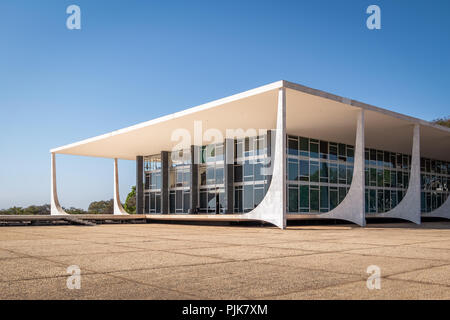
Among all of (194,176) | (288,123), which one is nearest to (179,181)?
(194,176)

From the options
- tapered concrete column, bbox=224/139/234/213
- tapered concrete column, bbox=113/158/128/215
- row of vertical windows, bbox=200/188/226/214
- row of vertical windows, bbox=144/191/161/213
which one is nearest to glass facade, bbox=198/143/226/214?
row of vertical windows, bbox=200/188/226/214

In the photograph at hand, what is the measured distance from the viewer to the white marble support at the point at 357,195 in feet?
78.2

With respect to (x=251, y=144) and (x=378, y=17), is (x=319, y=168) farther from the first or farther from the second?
(x=378, y=17)

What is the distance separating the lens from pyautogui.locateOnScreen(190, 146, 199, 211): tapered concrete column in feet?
117

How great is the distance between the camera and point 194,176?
1417 inches

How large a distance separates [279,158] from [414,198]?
13.6m

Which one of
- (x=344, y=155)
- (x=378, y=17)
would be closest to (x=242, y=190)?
(x=344, y=155)

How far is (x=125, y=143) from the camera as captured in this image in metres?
34.7

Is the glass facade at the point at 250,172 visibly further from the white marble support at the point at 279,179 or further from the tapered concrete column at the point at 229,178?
the white marble support at the point at 279,179

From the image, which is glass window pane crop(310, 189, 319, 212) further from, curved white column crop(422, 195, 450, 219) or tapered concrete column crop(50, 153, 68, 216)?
tapered concrete column crop(50, 153, 68, 216)

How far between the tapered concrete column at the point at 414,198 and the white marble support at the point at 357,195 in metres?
5.02

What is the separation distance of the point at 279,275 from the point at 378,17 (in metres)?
11.2
